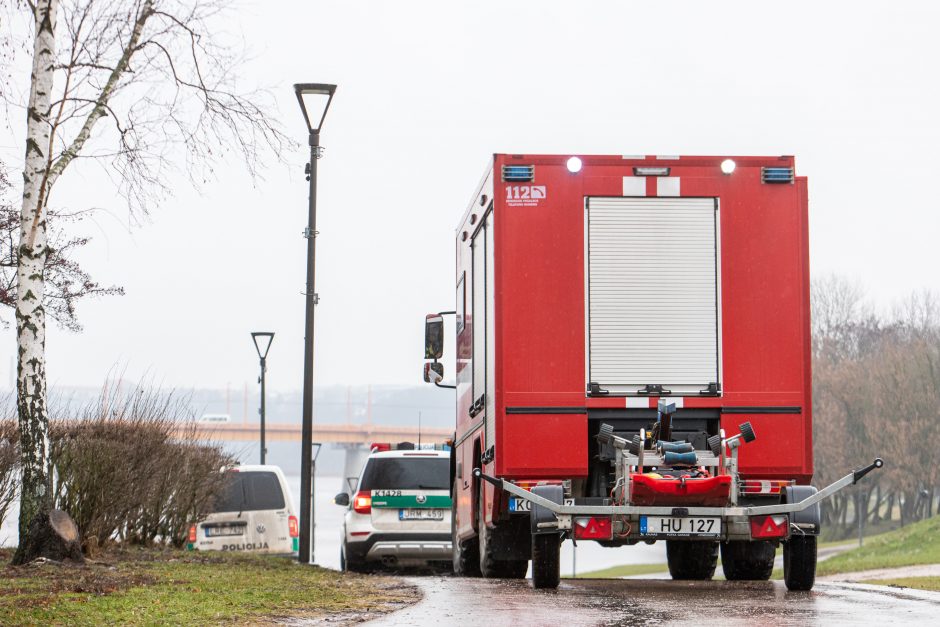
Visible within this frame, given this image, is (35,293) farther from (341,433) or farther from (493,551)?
(341,433)

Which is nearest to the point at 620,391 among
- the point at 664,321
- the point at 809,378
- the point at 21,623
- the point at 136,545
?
the point at 664,321

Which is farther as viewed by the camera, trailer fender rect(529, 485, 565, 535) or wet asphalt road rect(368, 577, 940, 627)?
trailer fender rect(529, 485, 565, 535)

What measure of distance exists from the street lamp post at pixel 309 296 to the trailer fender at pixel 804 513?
809cm

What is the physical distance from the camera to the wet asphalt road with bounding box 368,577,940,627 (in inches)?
360

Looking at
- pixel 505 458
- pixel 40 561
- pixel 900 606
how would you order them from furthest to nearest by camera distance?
1. pixel 40 561
2. pixel 505 458
3. pixel 900 606

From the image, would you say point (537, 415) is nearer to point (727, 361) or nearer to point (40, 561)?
point (727, 361)

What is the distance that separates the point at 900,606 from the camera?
10.4 m

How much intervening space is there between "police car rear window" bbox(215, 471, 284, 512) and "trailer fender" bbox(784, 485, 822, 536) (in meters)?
11.0

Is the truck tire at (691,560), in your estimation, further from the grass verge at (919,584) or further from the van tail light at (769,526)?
the van tail light at (769,526)

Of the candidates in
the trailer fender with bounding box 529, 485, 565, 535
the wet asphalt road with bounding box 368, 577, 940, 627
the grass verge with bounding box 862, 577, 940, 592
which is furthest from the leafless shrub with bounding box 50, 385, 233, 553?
the grass verge with bounding box 862, 577, 940, 592

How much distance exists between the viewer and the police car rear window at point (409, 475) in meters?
18.5

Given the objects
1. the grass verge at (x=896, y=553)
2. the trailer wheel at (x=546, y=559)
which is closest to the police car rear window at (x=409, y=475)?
the trailer wheel at (x=546, y=559)

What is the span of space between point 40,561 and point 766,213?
6.77m

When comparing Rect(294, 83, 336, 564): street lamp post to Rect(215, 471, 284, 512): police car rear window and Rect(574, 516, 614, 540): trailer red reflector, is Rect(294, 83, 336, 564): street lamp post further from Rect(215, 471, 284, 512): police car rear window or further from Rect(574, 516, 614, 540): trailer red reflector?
Rect(574, 516, 614, 540): trailer red reflector
